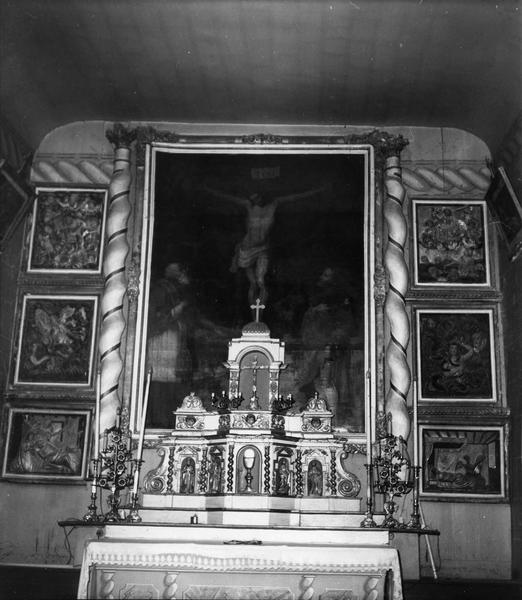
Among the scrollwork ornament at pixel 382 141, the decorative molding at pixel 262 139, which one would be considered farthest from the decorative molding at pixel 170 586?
the scrollwork ornament at pixel 382 141

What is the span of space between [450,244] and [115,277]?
3.52 m

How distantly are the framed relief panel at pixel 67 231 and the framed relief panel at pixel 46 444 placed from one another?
1.54 meters

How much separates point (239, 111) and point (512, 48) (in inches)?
115

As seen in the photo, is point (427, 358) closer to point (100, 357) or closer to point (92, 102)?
point (100, 357)

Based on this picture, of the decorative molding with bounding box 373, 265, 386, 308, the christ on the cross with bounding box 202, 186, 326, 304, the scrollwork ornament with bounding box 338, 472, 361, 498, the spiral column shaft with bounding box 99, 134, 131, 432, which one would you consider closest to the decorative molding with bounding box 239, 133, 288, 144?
the christ on the cross with bounding box 202, 186, 326, 304

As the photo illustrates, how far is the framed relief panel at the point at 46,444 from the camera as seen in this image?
777cm

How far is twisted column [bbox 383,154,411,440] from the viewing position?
7.62m

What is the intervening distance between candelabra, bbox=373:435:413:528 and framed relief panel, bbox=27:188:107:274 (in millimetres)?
3558

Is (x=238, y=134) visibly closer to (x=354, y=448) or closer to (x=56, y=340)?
(x=56, y=340)

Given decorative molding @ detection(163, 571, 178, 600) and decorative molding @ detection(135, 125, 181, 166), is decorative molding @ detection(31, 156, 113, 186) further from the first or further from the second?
decorative molding @ detection(163, 571, 178, 600)

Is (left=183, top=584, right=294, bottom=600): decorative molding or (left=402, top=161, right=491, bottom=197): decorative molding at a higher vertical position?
(left=402, top=161, right=491, bottom=197): decorative molding

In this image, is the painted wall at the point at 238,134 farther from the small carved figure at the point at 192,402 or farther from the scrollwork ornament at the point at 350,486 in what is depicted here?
the small carved figure at the point at 192,402

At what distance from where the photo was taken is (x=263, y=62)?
7.57 meters

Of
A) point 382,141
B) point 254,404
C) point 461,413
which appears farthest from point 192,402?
point 382,141
